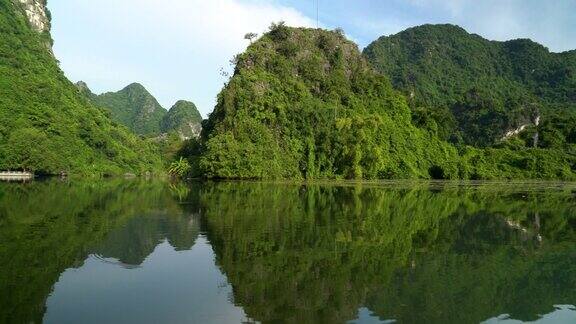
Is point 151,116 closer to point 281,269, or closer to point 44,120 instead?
point 44,120

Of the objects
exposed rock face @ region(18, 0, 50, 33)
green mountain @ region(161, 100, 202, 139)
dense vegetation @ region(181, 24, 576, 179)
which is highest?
exposed rock face @ region(18, 0, 50, 33)

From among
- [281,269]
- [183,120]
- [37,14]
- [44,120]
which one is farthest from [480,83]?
[281,269]

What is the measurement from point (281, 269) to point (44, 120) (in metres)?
79.7

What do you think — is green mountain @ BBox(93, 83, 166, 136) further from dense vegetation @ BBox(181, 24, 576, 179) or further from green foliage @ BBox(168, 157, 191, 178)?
green foliage @ BBox(168, 157, 191, 178)

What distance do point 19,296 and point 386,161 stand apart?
69.5 meters

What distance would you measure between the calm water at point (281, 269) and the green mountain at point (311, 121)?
44.0 meters

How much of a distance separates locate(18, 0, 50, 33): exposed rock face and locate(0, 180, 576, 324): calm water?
4502 inches

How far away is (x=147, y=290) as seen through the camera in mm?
9164

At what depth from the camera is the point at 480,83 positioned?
145875 mm

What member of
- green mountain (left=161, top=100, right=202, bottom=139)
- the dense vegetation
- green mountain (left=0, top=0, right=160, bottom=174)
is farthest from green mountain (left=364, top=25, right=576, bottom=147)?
green mountain (left=161, top=100, right=202, bottom=139)

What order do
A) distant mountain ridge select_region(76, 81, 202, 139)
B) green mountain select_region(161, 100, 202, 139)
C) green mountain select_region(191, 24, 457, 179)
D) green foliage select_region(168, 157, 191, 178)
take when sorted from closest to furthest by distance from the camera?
green mountain select_region(191, 24, 457, 179)
green foliage select_region(168, 157, 191, 178)
green mountain select_region(161, 100, 202, 139)
distant mountain ridge select_region(76, 81, 202, 139)

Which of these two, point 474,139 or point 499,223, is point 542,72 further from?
point 499,223

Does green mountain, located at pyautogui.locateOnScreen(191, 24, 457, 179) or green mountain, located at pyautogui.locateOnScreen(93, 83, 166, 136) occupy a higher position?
green mountain, located at pyautogui.locateOnScreen(93, 83, 166, 136)

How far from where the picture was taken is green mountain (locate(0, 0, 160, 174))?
70.9 m
